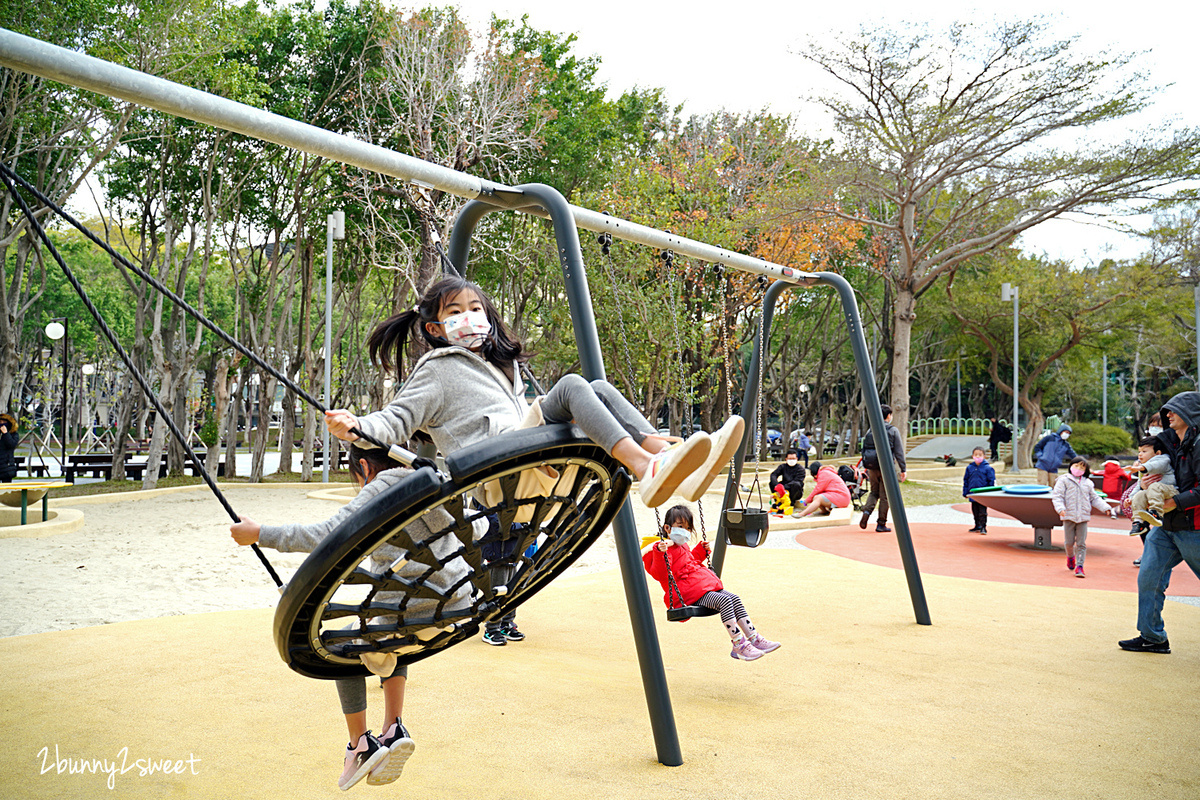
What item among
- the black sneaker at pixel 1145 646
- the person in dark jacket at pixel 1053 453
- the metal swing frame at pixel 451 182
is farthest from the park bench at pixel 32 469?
the person in dark jacket at pixel 1053 453

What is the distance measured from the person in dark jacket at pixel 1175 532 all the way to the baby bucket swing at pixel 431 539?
3886mm

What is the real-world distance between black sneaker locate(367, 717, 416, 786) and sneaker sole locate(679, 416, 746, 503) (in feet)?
4.21

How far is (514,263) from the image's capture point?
22.5m

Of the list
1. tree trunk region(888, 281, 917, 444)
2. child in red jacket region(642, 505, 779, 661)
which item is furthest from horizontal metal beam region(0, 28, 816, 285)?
tree trunk region(888, 281, 917, 444)

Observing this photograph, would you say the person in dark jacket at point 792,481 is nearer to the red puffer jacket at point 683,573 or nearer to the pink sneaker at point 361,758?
the red puffer jacket at point 683,573

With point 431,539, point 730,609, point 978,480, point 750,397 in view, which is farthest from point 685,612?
point 978,480

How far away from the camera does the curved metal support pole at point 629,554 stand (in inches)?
129

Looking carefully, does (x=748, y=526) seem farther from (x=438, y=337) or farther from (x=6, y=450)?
(x=6, y=450)

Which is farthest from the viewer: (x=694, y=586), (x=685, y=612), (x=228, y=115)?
(x=694, y=586)

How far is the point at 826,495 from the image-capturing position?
42.0ft

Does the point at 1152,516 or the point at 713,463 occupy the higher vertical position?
the point at 713,463

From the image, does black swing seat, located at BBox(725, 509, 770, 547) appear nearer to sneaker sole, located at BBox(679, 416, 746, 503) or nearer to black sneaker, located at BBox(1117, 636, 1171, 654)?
black sneaker, located at BBox(1117, 636, 1171, 654)

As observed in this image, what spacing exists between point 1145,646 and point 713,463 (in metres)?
4.45

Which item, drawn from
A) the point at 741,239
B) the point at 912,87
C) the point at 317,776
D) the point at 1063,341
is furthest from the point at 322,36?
the point at 1063,341
